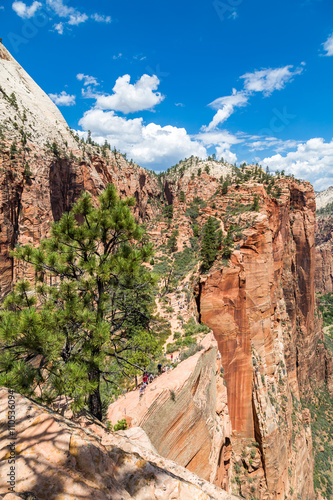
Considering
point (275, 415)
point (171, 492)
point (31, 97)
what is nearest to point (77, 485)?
point (171, 492)

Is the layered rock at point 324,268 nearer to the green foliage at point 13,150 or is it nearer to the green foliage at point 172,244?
the green foliage at point 172,244

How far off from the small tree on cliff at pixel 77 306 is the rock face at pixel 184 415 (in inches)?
125

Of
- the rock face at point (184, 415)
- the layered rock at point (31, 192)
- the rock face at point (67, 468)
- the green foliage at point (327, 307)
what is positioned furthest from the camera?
the green foliage at point (327, 307)

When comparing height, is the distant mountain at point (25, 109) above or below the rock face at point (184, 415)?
above

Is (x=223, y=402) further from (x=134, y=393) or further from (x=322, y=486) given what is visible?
(x=322, y=486)

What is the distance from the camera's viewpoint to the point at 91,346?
6.09 m

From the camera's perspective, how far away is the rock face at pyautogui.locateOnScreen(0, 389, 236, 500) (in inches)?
121

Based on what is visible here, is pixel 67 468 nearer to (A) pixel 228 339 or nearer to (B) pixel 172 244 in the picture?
(A) pixel 228 339

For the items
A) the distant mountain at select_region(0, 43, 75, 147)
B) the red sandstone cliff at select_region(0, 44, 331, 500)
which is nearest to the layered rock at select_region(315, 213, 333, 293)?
the red sandstone cliff at select_region(0, 44, 331, 500)

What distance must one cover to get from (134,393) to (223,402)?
9.66m

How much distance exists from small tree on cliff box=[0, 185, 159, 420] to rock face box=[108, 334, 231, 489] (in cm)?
318

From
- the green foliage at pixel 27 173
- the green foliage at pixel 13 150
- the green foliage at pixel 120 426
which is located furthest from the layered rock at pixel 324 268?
the green foliage at pixel 120 426

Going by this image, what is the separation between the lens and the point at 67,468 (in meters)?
3.38

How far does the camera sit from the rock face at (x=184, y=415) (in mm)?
9695
